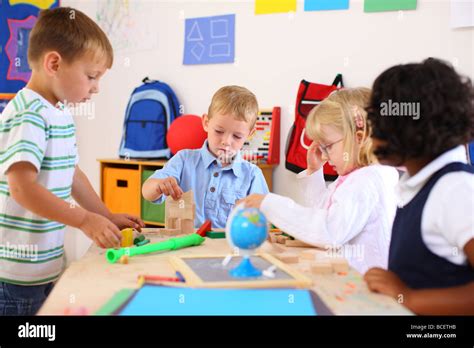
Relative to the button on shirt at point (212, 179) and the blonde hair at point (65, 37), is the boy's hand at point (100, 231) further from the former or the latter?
the button on shirt at point (212, 179)

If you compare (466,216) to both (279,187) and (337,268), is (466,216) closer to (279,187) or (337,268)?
(337,268)

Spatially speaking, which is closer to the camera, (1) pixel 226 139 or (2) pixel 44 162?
(2) pixel 44 162

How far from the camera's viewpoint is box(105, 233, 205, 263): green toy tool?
977 millimetres

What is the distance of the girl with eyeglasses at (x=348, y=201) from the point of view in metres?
1.11

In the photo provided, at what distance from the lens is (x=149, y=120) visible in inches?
118

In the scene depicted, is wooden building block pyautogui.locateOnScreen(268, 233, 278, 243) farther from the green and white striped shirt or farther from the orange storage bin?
the orange storage bin

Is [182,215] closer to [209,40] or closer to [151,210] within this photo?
[151,210]

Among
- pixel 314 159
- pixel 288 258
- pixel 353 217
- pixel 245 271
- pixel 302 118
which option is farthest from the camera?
pixel 302 118

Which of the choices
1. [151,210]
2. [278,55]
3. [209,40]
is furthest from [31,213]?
[209,40]

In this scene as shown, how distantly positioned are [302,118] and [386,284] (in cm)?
186

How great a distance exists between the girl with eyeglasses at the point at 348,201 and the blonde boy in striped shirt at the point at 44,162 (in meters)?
0.36

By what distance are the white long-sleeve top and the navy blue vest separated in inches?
6.6
